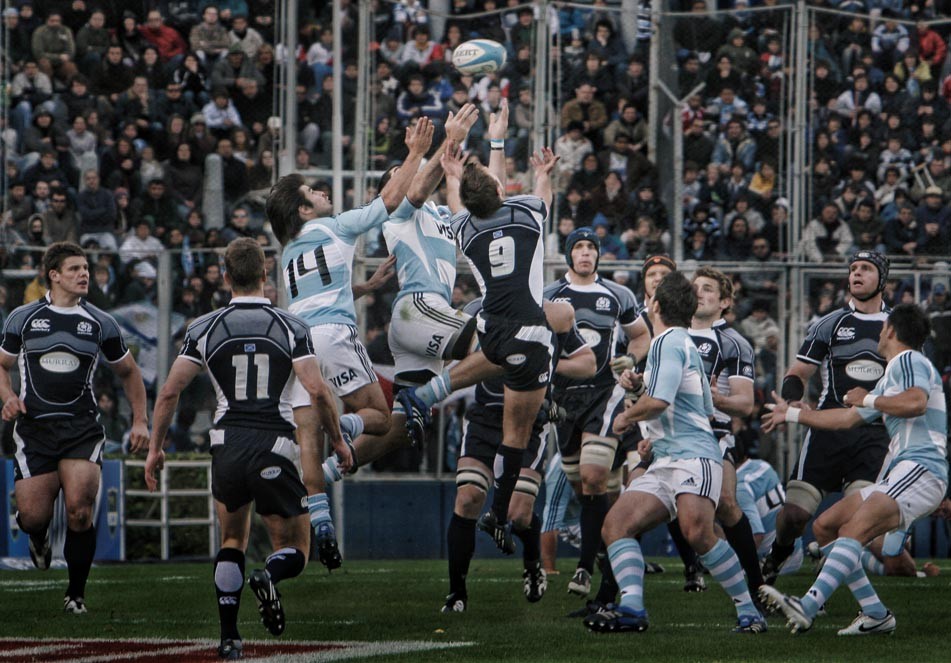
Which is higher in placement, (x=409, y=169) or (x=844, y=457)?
(x=409, y=169)

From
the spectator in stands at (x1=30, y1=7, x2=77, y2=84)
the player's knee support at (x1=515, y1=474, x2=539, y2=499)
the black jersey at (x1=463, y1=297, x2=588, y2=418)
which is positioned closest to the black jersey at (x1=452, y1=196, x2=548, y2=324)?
the black jersey at (x1=463, y1=297, x2=588, y2=418)

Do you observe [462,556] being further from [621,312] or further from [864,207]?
[864,207]

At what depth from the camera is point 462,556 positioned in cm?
973

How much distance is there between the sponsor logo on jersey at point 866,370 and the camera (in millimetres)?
10516

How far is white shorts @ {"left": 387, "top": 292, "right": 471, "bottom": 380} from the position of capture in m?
10.1

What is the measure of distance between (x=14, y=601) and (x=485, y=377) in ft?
13.0

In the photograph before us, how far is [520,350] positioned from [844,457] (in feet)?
9.11

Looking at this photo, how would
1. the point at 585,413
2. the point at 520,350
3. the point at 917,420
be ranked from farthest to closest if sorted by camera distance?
the point at 585,413, the point at 520,350, the point at 917,420

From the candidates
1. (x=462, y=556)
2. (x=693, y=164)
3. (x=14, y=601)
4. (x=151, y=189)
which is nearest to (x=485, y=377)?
(x=462, y=556)

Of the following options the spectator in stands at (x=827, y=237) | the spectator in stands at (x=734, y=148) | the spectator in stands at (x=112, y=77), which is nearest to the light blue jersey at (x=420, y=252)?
the spectator in stands at (x=827, y=237)

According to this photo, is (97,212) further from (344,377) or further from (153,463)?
(153,463)

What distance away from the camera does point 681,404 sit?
7992mm

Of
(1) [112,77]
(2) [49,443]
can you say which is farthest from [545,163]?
(1) [112,77]

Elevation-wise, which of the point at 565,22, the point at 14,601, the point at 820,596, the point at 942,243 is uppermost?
the point at 565,22
